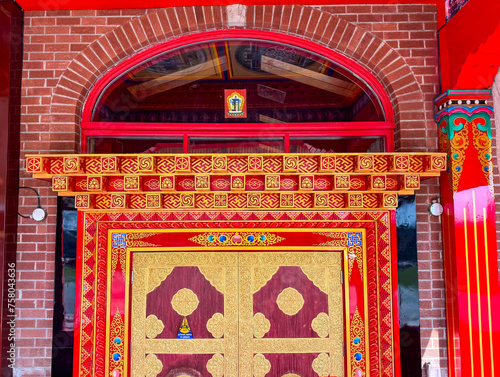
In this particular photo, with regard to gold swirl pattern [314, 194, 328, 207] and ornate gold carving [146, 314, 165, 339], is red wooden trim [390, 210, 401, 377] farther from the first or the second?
ornate gold carving [146, 314, 165, 339]

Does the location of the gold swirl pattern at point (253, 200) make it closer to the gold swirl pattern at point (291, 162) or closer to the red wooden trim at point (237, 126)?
the gold swirl pattern at point (291, 162)

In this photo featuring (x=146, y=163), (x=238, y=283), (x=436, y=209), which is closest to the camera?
(x=146, y=163)

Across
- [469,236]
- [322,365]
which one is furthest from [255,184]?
[469,236]

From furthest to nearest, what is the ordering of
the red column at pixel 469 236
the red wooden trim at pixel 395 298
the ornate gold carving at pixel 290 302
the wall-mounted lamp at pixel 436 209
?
the ornate gold carving at pixel 290 302 < the wall-mounted lamp at pixel 436 209 < the red wooden trim at pixel 395 298 < the red column at pixel 469 236

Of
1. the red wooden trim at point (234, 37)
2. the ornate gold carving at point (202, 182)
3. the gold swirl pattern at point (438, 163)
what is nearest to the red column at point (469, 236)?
the gold swirl pattern at point (438, 163)

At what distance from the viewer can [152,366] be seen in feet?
13.1

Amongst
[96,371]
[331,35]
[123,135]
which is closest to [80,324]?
[96,371]

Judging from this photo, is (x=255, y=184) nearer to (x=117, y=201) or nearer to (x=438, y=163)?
(x=117, y=201)

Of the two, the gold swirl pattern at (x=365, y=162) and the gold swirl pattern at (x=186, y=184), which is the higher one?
the gold swirl pattern at (x=365, y=162)

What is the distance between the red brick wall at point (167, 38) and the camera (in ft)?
13.2

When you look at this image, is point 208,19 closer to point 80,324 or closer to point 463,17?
point 463,17

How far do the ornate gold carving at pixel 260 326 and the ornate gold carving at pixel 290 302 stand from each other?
19cm

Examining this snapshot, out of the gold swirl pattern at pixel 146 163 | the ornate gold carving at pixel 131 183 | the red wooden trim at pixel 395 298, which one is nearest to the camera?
the gold swirl pattern at pixel 146 163

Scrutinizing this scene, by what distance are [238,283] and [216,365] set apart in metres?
0.76
